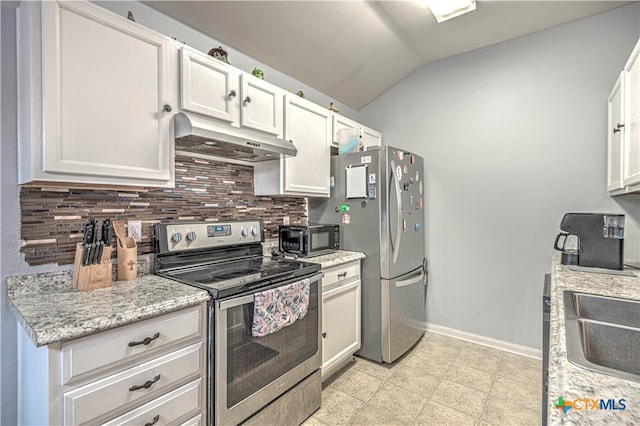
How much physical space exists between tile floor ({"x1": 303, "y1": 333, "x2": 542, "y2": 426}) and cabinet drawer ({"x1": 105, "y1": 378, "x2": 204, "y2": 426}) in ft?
2.69

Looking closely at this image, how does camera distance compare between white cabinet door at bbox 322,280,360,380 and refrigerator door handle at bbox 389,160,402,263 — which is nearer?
white cabinet door at bbox 322,280,360,380

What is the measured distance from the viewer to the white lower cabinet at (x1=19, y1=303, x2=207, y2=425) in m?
0.99

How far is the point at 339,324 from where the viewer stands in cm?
228

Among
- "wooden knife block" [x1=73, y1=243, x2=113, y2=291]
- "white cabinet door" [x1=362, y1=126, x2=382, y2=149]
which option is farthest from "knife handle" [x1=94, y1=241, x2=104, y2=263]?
"white cabinet door" [x1=362, y1=126, x2=382, y2=149]

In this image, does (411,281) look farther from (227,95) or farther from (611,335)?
(227,95)

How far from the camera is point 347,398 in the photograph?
81.4 inches

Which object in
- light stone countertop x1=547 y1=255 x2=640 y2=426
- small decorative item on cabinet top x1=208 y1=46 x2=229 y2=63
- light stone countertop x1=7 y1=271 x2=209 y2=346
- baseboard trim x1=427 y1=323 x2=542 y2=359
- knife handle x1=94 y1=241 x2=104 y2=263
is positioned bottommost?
baseboard trim x1=427 y1=323 x2=542 y2=359

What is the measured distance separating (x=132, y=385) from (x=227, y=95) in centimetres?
151

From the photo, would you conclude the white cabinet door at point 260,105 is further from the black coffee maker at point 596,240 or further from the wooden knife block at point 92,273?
the black coffee maker at point 596,240

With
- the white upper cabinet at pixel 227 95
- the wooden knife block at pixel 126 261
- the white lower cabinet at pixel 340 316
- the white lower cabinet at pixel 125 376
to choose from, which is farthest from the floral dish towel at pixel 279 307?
the white upper cabinet at pixel 227 95

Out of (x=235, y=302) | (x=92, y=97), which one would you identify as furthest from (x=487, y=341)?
(x=92, y=97)

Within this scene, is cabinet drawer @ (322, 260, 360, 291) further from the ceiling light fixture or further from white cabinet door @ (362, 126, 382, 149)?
the ceiling light fixture

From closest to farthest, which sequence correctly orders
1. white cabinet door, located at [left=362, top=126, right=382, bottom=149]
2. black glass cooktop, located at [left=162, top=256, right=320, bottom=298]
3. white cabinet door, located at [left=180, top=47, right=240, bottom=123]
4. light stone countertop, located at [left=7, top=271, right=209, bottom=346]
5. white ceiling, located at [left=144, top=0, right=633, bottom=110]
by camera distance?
1. light stone countertop, located at [left=7, top=271, right=209, bottom=346]
2. black glass cooktop, located at [left=162, top=256, right=320, bottom=298]
3. white cabinet door, located at [left=180, top=47, right=240, bottom=123]
4. white ceiling, located at [left=144, top=0, right=633, bottom=110]
5. white cabinet door, located at [left=362, top=126, right=382, bottom=149]

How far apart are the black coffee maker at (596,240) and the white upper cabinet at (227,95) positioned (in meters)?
2.03
